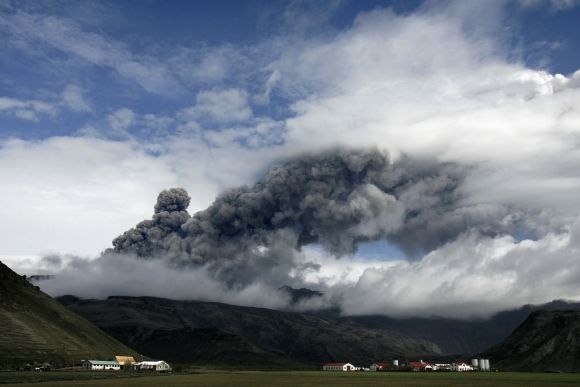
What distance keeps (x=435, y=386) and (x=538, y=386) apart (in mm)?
16976

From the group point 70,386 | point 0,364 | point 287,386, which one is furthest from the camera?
point 0,364

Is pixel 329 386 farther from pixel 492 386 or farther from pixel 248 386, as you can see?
pixel 492 386

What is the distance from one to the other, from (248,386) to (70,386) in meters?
27.0

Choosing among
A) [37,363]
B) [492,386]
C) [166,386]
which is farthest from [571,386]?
[37,363]

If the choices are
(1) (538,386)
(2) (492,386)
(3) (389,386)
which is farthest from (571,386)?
(3) (389,386)

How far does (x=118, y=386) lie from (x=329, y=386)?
34672 mm

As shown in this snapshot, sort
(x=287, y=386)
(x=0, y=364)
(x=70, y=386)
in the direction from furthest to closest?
(x=0, y=364) → (x=287, y=386) → (x=70, y=386)

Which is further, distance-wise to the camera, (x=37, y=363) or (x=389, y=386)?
(x=37, y=363)

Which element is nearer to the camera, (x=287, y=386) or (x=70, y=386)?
(x=70, y=386)

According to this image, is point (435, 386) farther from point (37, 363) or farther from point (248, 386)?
point (37, 363)

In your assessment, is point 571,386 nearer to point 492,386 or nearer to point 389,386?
point 492,386

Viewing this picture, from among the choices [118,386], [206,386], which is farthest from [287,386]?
[118,386]

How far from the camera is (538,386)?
103938 mm

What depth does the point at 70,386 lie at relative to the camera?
9506 centimetres
